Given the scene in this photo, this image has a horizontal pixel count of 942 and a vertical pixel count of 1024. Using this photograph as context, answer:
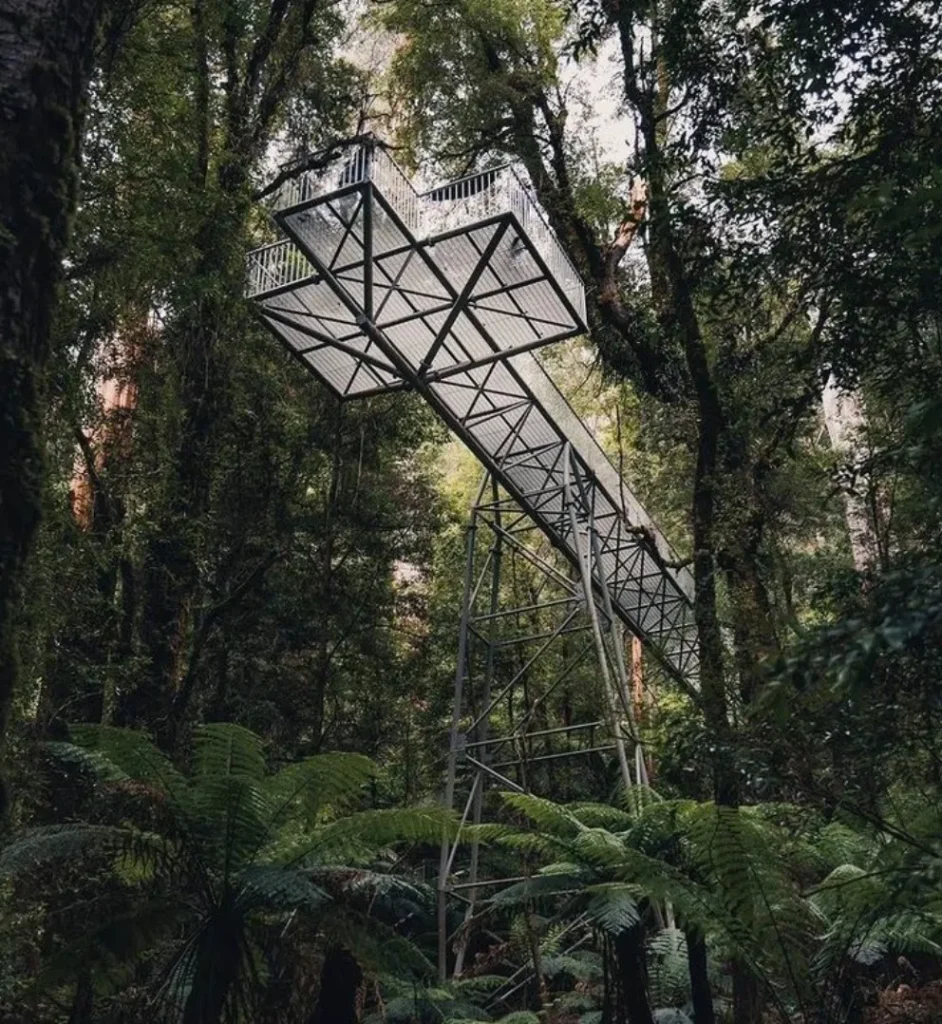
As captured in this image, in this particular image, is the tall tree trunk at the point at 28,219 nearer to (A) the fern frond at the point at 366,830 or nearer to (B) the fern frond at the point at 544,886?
(A) the fern frond at the point at 366,830

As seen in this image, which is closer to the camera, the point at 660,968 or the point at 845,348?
the point at 845,348

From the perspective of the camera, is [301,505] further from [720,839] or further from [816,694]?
[816,694]

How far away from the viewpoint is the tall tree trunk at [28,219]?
2.55 meters

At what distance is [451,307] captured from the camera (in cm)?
806

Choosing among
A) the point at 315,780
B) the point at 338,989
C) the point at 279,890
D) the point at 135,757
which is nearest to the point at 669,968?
the point at 338,989

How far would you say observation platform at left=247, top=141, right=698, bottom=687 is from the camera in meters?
7.51

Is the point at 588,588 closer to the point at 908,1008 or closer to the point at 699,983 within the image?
the point at 699,983

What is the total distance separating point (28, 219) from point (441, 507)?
10150mm

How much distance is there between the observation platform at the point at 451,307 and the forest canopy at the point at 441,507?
6cm

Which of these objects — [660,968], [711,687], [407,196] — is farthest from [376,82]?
[660,968]

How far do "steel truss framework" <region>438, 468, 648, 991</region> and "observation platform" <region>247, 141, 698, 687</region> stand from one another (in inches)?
13.0

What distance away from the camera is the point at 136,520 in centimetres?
745

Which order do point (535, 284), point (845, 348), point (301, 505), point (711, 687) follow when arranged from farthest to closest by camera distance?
point (301, 505), point (535, 284), point (711, 687), point (845, 348)

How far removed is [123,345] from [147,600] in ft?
7.54
